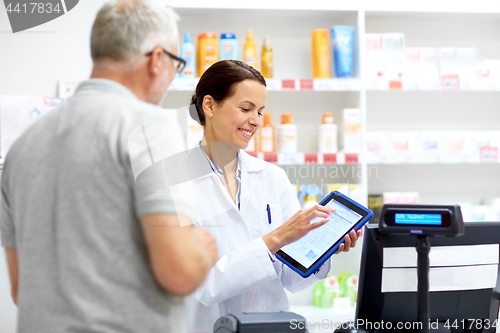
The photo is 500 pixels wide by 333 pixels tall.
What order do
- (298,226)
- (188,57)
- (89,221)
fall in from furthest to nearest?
(188,57), (298,226), (89,221)

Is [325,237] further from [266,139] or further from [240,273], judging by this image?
[266,139]

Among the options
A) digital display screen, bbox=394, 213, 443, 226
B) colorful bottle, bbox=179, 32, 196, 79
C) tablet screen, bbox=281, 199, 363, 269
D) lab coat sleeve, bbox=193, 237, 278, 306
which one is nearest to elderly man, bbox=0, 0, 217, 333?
digital display screen, bbox=394, 213, 443, 226

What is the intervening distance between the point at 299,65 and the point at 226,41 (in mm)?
589

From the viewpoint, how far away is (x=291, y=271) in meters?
1.59

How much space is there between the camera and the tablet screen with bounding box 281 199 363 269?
139 centimetres

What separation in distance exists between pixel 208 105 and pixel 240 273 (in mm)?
686

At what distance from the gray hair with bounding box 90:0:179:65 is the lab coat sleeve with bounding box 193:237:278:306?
30.2 inches

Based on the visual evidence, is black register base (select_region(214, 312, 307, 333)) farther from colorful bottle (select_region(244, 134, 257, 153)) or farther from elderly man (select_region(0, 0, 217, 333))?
colorful bottle (select_region(244, 134, 257, 153))

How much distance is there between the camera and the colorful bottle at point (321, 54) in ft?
8.56

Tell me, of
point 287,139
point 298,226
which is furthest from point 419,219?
point 287,139

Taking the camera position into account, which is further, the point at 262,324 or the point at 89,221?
the point at 262,324

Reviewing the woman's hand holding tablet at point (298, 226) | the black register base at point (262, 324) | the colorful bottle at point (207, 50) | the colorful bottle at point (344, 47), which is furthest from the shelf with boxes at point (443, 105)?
the black register base at point (262, 324)

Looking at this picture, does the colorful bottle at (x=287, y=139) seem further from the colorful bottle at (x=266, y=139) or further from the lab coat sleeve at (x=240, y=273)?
the lab coat sleeve at (x=240, y=273)

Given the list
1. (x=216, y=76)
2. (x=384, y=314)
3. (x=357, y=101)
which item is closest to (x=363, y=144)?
(x=357, y=101)
